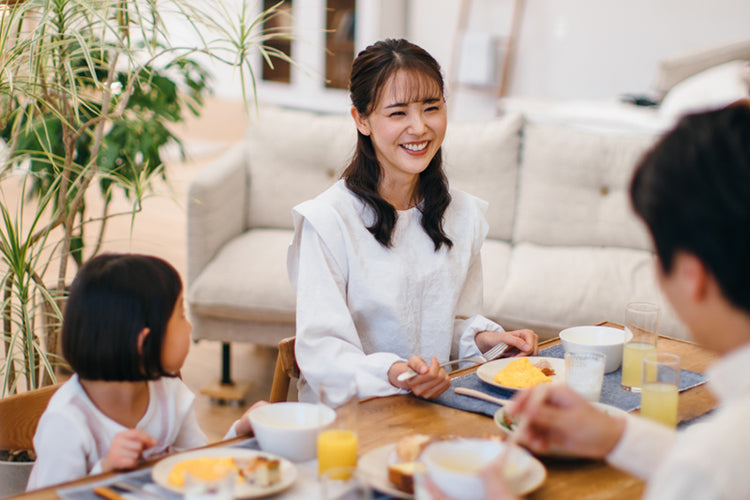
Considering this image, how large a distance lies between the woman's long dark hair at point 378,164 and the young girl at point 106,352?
0.62 m

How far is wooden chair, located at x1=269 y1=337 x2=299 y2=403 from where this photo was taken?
64.9 inches

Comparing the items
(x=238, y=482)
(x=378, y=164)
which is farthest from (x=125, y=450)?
(x=378, y=164)

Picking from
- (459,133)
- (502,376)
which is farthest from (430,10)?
(502,376)

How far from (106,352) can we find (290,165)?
7.71 feet

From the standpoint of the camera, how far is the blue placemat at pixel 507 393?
1416 mm

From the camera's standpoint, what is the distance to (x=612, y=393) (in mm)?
1513

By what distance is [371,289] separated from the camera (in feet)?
5.78

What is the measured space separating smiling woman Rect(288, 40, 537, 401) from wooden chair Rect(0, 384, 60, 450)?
0.47 meters

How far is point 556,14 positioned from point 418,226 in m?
4.92

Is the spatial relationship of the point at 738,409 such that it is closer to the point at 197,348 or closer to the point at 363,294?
the point at 363,294

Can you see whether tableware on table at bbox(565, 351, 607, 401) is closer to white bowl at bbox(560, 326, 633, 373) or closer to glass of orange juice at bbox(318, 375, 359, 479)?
white bowl at bbox(560, 326, 633, 373)

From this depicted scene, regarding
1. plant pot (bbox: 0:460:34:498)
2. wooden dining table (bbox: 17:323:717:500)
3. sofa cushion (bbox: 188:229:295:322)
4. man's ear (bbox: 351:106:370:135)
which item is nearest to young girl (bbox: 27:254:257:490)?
wooden dining table (bbox: 17:323:717:500)

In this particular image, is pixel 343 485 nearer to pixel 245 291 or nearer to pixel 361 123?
pixel 361 123

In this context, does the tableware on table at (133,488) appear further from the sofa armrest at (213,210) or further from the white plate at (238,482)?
the sofa armrest at (213,210)
